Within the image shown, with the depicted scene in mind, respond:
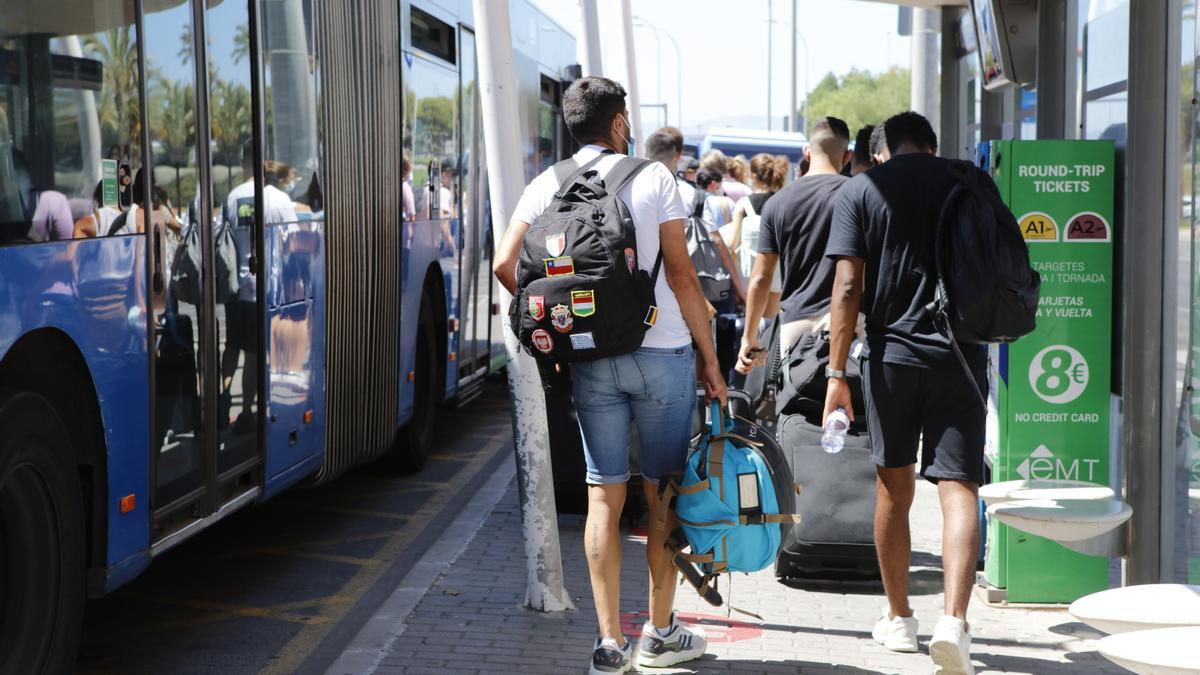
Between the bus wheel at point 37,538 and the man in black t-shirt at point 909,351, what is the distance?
2.43 metres

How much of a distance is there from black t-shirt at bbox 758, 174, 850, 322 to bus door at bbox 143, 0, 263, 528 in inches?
86.5

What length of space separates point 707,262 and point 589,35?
2993 millimetres

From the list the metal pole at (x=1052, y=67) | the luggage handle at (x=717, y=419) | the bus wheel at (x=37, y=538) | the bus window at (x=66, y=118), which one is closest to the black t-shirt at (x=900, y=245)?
the luggage handle at (x=717, y=419)

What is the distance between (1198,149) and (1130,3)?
663 mm

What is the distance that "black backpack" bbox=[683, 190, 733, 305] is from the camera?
832 cm

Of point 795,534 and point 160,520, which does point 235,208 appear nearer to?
point 160,520

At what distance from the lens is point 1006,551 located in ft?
19.1

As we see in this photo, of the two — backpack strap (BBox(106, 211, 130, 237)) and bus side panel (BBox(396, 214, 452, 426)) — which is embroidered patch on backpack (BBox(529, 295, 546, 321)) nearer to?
backpack strap (BBox(106, 211, 130, 237))

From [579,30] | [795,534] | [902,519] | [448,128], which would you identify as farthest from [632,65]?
[902,519]

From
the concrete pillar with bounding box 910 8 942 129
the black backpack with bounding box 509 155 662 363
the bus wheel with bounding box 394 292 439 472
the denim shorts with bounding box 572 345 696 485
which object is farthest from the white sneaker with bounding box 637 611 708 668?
the concrete pillar with bounding box 910 8 942 129

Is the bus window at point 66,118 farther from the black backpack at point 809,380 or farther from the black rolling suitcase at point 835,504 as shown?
the black rolling suitcase at point 835,504

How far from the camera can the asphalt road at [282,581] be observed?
545 centimetres

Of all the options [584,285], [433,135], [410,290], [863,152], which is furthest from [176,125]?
[433,135]

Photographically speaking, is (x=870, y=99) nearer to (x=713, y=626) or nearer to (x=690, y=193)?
(x=690, y=193)
